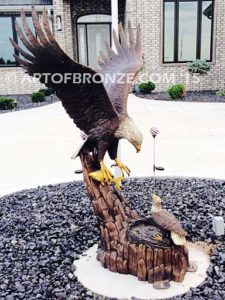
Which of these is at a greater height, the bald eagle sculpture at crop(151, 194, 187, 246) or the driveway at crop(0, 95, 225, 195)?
the bald eagle sculpture at crop(151, 194, 187, 246)

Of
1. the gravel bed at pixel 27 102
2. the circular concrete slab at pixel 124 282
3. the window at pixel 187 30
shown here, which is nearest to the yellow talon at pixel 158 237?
the circular concrete slab at pixel 124 282

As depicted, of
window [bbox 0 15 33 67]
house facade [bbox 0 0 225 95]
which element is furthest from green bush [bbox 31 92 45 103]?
window [bbox 0 15 33 67]

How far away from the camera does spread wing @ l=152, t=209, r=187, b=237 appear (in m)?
3.14

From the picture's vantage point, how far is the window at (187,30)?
1495 cm

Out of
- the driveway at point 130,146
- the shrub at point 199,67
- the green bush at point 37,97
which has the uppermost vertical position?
the shrub at point 199,67

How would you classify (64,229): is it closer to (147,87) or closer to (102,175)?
(102,175)

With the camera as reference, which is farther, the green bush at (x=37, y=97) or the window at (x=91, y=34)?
the window at (x=91, y=34)

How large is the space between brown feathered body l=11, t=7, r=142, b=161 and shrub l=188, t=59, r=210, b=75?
11387mm

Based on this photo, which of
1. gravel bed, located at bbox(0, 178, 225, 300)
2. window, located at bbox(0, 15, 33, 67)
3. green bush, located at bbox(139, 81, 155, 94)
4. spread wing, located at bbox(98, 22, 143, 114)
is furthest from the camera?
window, located at bbox(0, 15, 33, 67)

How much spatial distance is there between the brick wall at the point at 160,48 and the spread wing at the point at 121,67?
1118 cm

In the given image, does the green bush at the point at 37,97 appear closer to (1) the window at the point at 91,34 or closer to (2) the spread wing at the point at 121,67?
(1) the window at the point at 91,34

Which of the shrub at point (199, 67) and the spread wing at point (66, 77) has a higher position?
the spread wing at point (66, 77)

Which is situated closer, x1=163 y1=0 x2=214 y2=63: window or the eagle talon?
the eagle talon

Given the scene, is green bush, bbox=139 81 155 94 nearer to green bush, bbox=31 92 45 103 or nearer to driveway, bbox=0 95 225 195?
driveway, bbox=0 95 225 195
